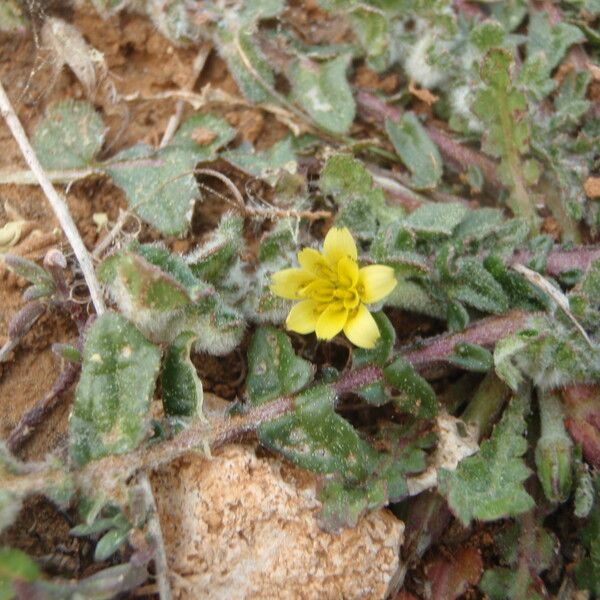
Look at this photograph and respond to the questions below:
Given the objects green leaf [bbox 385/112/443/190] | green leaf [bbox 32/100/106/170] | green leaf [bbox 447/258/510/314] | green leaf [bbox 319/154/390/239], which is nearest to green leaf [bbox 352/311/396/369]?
green leaf [bbox 447/258/510/314]

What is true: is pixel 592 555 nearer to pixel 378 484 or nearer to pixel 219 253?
pixel 378 484

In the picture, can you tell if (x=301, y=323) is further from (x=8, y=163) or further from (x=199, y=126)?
(x=8, y=163)

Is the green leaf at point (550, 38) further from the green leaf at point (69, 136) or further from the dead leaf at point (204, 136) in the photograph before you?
the green leaf at point (69, 136)

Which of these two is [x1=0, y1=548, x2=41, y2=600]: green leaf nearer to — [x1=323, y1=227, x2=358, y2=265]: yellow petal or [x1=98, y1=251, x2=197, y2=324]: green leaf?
[x1=98, y1=251, x2=197, y2=324]: green leaf

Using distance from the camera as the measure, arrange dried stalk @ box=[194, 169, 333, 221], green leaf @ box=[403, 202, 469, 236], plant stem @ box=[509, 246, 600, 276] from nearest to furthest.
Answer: green leaf @ box=[403, 202, 469, 236] < plant stem @ box=[509, 246, 600, 276] < dried stalk @ box=[194, 169, 333, 221]

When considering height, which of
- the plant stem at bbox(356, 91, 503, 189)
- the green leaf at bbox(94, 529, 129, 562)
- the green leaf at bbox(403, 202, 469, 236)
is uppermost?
the green leaf at bbox(403, 202, 469, 236)

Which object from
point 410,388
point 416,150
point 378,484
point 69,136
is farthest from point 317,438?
point 69,136

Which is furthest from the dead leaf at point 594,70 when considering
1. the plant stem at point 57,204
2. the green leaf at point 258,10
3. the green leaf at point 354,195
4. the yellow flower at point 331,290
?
the plant stem at point 57,204

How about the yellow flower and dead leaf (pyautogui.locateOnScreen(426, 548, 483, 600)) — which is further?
dead leaf (pyautogui.locateOnScreen(426, 548, 483, 600))
